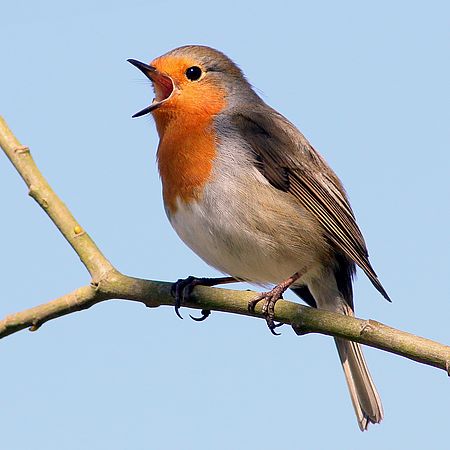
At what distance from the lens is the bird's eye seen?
5984 mm

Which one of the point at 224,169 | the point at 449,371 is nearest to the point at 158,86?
the point at 224,169

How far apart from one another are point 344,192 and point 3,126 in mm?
2812

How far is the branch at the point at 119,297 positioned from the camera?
3664 millimetres

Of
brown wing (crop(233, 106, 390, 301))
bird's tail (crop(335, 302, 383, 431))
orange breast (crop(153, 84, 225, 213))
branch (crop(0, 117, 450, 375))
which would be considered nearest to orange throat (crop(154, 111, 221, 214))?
orange breast (crop(153, 84, 225, 213))

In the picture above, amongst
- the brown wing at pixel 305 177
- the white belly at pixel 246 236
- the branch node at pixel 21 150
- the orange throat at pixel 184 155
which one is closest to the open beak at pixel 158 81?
the orange throat at pixel 184 155

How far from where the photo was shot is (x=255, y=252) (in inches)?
208

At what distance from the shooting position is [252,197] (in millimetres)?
5270

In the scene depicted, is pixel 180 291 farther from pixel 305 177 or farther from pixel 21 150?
pixel 305 177

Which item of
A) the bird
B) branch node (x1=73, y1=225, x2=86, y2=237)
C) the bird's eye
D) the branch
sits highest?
the bird's eye

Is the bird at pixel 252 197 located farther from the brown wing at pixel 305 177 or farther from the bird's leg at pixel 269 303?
the bird's leg at pixel 269 303

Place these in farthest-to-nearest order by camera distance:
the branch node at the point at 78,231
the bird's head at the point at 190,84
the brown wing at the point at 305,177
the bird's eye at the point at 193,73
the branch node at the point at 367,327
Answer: the bird's eye at the point at 193,73
the bird's head at the point at 190,84
the brown wing at the point at 305,177
the branch node at the point at 78,231
the branch node at the point at 367,327

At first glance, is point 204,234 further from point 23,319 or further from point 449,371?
point 449,371

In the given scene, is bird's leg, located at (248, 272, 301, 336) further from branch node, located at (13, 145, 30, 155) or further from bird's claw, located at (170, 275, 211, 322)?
branch node, located at (13, 145, 30, 155)

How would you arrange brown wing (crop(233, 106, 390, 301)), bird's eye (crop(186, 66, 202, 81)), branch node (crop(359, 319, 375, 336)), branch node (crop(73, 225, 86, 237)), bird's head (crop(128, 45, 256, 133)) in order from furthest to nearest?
bird's eye (crop(186, 66, 202, 81)), bird's head (crop(128, 45, 256, 133)), brown wing (crop(233, 106, 390, 301)), branch node (crop(73, 225, 86, 237)), branch node (crop(359, 319, 375, 336))
